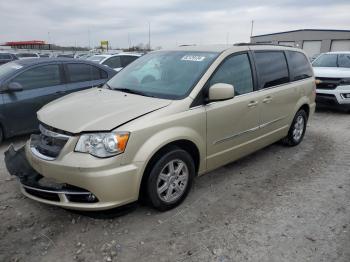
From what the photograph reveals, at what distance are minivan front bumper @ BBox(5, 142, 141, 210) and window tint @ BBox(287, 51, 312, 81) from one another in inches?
139

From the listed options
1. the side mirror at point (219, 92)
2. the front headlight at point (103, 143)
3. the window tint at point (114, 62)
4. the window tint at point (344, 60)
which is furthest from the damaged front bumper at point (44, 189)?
the window tint at point (114, 62)

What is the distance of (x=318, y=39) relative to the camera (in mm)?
39344

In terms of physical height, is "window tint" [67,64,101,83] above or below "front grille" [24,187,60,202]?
above

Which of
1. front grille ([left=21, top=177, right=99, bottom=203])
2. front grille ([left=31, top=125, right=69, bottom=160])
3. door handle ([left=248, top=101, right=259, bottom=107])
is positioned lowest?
front grille ([left=21, top=177, right=99, bottom=203])

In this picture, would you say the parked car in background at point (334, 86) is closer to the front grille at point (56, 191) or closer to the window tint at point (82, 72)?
the window tint at point (82, 72)

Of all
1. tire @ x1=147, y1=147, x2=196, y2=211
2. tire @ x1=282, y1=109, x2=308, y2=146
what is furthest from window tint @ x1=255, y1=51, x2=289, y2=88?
tire @ x1=147, y1=147, x2=196, y2=211

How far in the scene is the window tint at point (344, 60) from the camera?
30.4 ft

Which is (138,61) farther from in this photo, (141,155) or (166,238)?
(166,238)

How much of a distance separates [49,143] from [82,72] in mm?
3684

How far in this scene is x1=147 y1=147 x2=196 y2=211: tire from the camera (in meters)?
3.15

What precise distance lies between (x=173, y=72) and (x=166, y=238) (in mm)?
1910

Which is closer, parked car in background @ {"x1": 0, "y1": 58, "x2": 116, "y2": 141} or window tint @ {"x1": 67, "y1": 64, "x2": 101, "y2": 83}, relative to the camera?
parked car in background @ {"x1": 0, "y1": 58, "x2": 116, "y2": 141}

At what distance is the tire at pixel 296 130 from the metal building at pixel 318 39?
105ft

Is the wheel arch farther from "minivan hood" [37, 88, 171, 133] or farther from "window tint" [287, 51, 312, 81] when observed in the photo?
"window tint" [287, 51, 312, 81]
